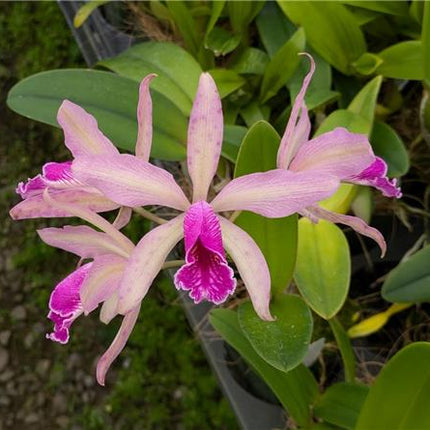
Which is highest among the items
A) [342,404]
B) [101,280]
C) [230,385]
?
[101,280]

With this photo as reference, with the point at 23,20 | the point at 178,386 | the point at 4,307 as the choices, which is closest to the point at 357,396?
the point at 178,386

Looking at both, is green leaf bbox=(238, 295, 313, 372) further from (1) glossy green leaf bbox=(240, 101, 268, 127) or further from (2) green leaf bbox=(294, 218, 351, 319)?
(1) glossy green leaf bbox=(240, 101, 268, 127)

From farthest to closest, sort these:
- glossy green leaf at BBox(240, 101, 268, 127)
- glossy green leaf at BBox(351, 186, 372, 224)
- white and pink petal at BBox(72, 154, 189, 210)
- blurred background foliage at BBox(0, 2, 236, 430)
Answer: blurred background foliage at BBox(0, 2, 236, 430)
glossy green leaf at BBox(240, 101, 268, 127)
glossy green leaf at BBox(351, 186, 372, 224)
white and pink petal at BBox(72, 154, 189, 210)

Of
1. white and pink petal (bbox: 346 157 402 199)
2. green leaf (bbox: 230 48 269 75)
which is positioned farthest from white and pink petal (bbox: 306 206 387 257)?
green leaf (bbox: 230 48 269 75)

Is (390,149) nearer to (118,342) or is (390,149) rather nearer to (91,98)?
(91,98)

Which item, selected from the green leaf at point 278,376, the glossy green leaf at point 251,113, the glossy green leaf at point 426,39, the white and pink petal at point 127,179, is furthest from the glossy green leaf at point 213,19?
the white and pink petal at point 127,179

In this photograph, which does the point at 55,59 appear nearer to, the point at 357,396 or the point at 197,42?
the point at 197,42

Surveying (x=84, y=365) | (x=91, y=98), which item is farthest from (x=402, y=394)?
(x=84, y=365)
